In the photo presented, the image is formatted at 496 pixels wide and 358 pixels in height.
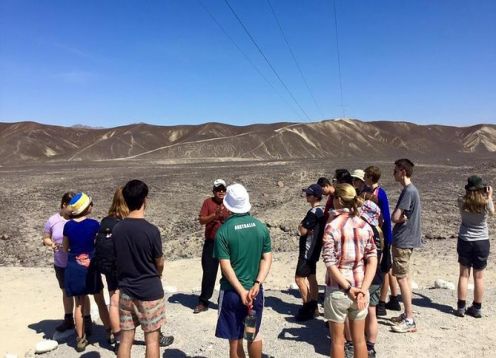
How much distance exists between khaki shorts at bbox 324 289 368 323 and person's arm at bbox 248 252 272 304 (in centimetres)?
61

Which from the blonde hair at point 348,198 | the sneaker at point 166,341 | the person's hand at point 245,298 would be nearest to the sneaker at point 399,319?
the blonde hair at point 348,198

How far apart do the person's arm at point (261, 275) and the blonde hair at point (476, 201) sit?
3.17 m

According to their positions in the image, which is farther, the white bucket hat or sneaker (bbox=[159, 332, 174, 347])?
sneaker (bbox=[159, 332, 174, 347])

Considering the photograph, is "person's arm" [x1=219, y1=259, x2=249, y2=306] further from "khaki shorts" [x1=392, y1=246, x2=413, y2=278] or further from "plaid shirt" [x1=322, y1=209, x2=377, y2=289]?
"khaki shorts" [x1=392, y1=246, x2=413, y2=278]

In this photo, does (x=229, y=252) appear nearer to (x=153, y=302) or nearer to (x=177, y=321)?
(x=153, y=302)

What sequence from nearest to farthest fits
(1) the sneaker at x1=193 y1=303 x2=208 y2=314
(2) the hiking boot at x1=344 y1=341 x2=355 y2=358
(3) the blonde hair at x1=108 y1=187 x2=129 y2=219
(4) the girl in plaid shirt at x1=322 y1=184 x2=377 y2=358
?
(4) the girl in plaid shirt at x1=322 y1=184 x2=377 y2=358, (3) the blonde hair at x1=108 y1=187 x2=129 y2=219, (2) the hiking boot at x1=344 y1=341 x2=355 y2=358, (1) the sneaker at x1=193 y1=303 x2=208 y2=314

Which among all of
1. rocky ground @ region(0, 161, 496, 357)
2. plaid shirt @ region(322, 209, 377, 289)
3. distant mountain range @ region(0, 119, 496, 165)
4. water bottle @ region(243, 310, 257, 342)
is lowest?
rocky ground @ region(0, 161, 496, 357)

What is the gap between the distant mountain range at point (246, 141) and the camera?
2721 inches

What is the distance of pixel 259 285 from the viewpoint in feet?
12.1

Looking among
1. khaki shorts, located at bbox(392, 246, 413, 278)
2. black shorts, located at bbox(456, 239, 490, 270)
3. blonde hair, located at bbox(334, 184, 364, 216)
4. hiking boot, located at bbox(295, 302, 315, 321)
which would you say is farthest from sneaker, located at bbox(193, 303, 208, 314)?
black shorts, located at bbox(456, 239, 490, 270)

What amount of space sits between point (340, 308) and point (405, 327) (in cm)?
191

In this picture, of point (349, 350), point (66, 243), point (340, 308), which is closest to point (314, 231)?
point (349, 350)

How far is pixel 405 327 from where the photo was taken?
16.8ft

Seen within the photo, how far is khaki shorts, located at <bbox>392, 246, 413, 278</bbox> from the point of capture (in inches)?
209
